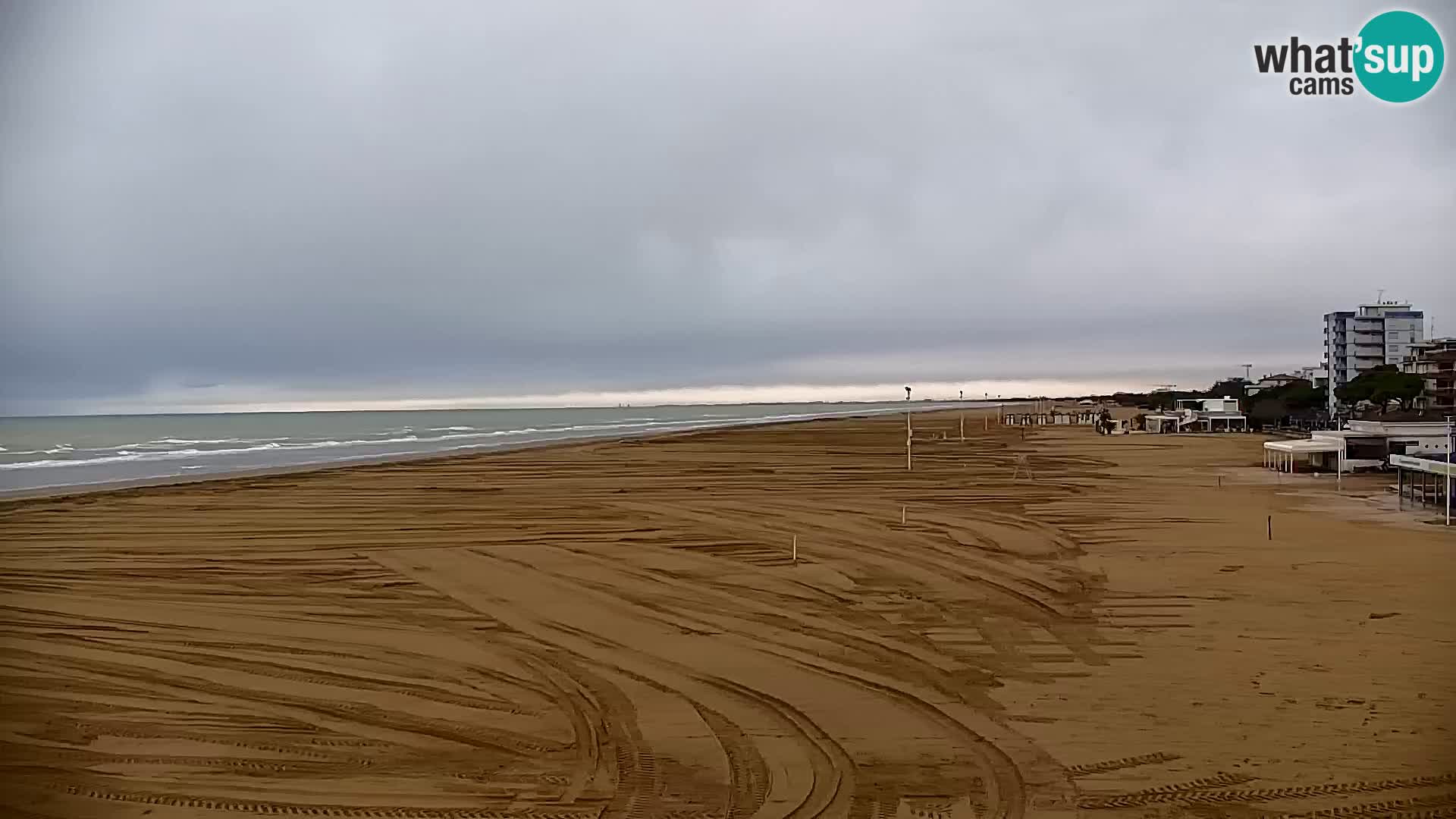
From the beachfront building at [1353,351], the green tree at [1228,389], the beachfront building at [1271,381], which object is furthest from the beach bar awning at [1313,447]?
the green tree at [1228,389]

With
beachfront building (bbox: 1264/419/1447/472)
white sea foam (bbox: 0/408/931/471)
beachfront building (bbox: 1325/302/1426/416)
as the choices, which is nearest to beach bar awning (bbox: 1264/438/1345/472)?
beachfront building (bbox: 1264/419/1447/472)

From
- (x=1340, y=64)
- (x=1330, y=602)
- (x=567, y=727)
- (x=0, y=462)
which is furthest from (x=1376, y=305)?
(x=0, y=462)

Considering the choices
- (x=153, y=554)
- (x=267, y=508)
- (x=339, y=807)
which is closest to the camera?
(x=339, y=807)

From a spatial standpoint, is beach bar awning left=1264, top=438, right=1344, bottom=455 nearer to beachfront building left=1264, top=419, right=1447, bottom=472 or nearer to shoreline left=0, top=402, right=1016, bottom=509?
beachfront building left=1264, top=419, right=1447, bottom=472

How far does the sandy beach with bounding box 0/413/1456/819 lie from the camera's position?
4.98 meters

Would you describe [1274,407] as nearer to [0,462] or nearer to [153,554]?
[153,554]

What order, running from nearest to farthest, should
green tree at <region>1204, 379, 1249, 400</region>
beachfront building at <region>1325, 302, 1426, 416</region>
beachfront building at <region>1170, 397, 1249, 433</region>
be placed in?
beachfront building at <region>1325, 302, 1426, 416</region>
beachfront building at <region>1170, 397, 1249, 433</region>
green tree at <region>1204, 379, 1249, 400</region>

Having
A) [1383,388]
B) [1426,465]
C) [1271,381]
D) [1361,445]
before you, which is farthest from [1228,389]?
[1426,465]

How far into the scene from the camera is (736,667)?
23.7 feet

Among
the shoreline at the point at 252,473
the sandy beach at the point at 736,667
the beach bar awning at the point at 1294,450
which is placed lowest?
the sandy beach at the point at 736,667

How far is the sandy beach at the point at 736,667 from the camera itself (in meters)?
4.98

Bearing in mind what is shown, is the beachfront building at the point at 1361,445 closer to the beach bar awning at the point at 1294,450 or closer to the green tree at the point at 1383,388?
the beach bar awning at the point at 1294,450

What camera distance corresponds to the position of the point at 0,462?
32.2 m

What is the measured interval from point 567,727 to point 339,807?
4.93ft
